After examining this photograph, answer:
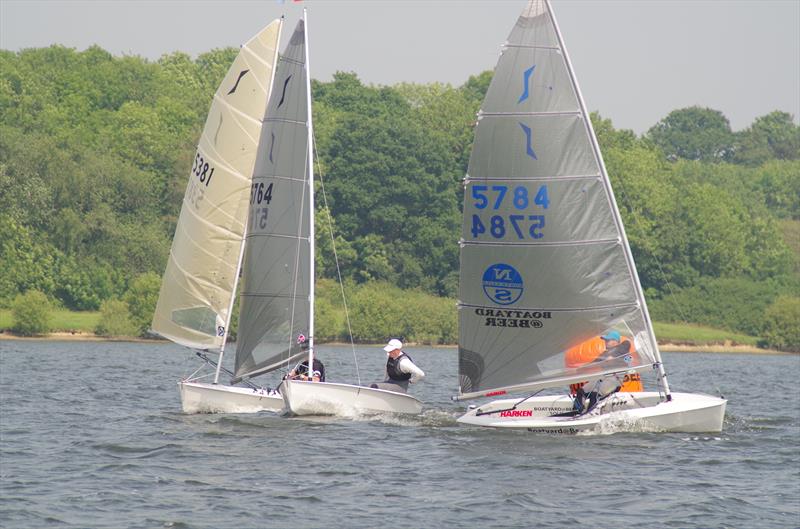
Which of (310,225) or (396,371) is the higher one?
(310,225)

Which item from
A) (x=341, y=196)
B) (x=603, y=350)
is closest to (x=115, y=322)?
(x=341, y=196)

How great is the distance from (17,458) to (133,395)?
11946 millimetres

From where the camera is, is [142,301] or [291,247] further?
[142,301]

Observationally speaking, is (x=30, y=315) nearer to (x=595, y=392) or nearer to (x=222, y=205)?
(x=222, y=205)

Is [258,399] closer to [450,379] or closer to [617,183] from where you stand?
[450,379]

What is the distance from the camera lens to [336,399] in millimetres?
26625

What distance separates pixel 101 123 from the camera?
95625 mm

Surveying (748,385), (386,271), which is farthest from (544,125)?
(386,271)

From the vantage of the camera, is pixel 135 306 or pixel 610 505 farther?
pixel 135 306

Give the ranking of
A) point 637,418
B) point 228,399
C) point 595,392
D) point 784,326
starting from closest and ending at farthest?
1. point 637,418
2. point 595,392
3. point 228,399
4. point 784,326

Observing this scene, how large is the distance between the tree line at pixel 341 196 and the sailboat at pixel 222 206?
129ft

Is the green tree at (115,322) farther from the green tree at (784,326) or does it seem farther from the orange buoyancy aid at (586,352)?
the orange buoyancy aid at (586,352)

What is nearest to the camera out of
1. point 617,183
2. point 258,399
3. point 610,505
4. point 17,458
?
point 610,505

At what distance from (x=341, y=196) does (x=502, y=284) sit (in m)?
63.0
